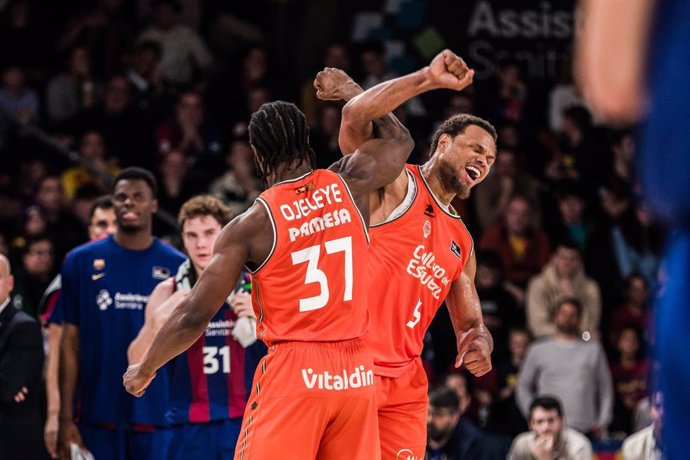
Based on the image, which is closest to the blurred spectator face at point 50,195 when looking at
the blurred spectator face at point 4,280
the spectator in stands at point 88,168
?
the spectator in stands at point 88,168

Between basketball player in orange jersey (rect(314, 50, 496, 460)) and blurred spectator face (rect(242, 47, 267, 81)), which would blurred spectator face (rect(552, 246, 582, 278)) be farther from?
basketball player in orange jersey (rect(314, 50, 496, 460))

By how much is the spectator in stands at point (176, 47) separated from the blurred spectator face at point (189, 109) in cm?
108

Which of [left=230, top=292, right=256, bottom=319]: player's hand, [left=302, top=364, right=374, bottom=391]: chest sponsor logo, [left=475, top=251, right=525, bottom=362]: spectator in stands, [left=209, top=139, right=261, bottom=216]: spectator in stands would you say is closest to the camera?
[left=302, top=364, right=374, bottom=391]: chest sponsor logo

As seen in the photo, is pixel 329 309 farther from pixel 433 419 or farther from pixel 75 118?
pixel 75 118

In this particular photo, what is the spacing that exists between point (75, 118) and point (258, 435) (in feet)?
29.4

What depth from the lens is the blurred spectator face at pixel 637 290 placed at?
39.4 ft

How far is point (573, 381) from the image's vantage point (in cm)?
1061

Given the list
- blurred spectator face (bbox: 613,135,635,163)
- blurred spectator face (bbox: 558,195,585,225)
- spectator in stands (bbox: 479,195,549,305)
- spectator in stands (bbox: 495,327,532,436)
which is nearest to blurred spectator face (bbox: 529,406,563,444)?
spectator in stands (bbox: 495,327,532,436)

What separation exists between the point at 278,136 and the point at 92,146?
25.9ft

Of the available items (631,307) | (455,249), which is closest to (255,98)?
(631,307)

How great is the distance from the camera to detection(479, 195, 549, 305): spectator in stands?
12.2m

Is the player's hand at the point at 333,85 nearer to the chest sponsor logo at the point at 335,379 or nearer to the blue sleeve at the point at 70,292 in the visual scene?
the chest sponsor logo at the point at 335,379

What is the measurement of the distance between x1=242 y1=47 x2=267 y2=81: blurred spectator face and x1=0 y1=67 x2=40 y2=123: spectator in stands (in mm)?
2475

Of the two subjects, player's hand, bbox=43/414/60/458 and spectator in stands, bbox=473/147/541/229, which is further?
spectator in stands, bbox=473/147/541/229
